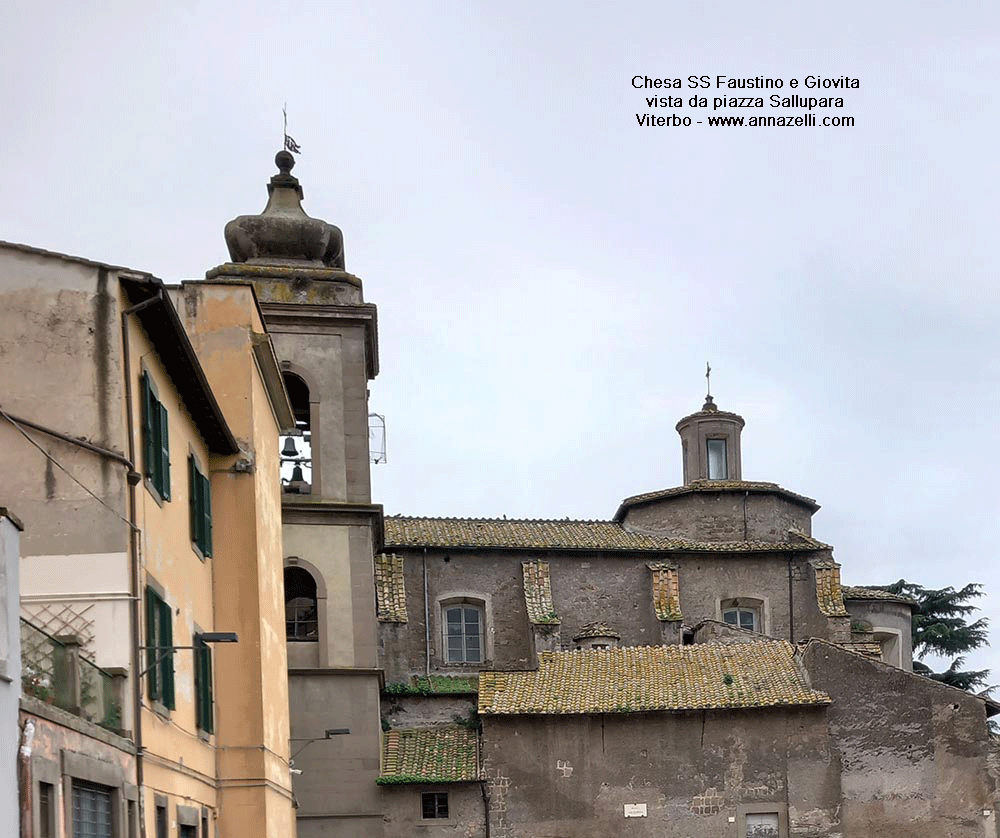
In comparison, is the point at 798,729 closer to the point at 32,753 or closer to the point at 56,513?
the point at 56,513

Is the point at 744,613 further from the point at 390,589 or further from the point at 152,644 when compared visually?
the point at 152,644

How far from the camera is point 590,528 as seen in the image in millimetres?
45312

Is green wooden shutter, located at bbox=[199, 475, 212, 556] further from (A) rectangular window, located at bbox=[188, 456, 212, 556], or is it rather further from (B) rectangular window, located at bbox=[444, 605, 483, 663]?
(B) rectangular window, located at bbox=[444, 605, 483, 663]

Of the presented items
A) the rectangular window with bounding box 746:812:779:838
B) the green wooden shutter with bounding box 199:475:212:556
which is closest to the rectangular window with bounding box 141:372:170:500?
the green wooden shutter with bounding box 199:475:212:556

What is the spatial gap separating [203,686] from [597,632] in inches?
901

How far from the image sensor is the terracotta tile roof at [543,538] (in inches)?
1687

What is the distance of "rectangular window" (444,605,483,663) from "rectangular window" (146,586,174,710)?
Result: 2639 cm

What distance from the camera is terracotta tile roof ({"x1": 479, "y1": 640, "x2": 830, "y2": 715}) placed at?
34.0 metres

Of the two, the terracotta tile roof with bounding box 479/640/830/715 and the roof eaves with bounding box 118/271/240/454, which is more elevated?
the roof eaves with bounding box 118/271/240/454

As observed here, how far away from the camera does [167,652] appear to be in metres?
15.9

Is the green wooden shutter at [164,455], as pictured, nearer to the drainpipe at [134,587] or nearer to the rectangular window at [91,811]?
the drainpipe at [134,587]

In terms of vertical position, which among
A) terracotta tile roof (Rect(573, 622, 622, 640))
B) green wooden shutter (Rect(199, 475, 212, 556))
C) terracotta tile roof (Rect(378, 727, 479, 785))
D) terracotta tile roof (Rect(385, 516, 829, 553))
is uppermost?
terracotta tile roof (Rect(385, 516, 829, 553))

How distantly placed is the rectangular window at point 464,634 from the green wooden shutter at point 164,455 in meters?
26.5

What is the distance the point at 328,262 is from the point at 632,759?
12.0m
